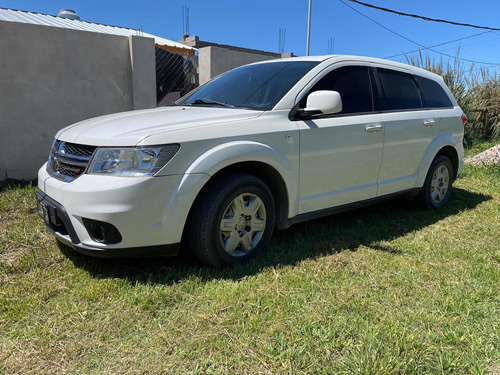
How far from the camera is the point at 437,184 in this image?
5.14m

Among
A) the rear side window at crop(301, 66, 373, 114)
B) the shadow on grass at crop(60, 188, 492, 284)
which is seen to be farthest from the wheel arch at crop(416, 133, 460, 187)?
the rear side window at crop(301, 66, 373, 114)

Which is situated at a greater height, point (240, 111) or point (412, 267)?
point (240, 111)

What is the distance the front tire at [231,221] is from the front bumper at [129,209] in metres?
0.13

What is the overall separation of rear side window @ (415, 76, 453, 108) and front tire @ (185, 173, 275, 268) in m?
2.68

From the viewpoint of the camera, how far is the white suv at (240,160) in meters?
2.75

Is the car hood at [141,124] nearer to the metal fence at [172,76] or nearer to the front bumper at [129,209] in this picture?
the front bumper at [129,209]

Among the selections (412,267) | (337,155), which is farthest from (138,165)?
(412,267)

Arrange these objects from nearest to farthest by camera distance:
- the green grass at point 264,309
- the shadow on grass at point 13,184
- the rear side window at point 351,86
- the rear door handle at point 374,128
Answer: the green grass at point 264,309 → the rear side window at point 351,86 → the rear door handle at point 374,128 → the shadow on grass at point 13,184

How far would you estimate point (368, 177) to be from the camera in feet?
13.4

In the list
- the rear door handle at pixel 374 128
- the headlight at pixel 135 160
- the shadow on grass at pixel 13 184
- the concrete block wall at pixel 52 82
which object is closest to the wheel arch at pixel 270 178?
the headlight at pixel 135 160

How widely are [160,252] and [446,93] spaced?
423 centimetres

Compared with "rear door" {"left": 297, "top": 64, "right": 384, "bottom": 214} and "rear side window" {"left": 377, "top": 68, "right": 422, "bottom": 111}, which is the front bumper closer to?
"rear door" {"left": 297, "top": 64, "right": 384, "bottom": 214}

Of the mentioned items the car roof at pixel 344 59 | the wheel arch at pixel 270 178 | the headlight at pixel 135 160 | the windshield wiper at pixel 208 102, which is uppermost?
the car roof at pixel 344 59

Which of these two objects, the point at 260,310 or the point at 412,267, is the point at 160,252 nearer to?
the point at 260,310
